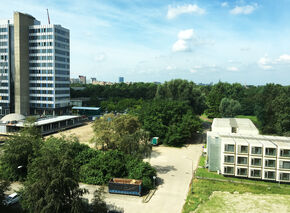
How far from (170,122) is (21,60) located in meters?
52.6

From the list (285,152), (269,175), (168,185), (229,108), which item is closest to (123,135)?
(168,185)

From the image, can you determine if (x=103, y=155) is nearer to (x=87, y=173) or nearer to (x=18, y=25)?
(x=87, y=173)

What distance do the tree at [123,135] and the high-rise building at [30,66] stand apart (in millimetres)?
44071

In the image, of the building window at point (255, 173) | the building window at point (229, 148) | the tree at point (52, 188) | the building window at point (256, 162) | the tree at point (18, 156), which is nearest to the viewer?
the tree at point (52, 188)

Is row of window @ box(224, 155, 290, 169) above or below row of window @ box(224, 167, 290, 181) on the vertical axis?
above

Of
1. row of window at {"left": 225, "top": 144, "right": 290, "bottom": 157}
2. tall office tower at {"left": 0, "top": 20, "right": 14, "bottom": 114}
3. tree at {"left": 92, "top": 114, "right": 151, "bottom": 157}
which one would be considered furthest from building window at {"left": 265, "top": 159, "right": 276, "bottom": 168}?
tall office tower at {"left": 0, "top": 20, "right": 14, "bottom": 114}

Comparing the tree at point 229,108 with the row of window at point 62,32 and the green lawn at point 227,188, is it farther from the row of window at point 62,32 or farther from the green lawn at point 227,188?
the row of window at point 62,32

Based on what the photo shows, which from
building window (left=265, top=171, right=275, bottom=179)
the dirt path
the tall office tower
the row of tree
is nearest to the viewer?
building window (left=265, top=171, right=275, bottom=179)

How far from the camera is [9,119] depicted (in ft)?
176

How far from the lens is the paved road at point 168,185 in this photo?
21.6m

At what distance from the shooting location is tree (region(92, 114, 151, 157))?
28.4 metres

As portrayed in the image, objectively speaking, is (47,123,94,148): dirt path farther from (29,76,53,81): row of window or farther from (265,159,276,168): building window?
(265,159,276,168): building window

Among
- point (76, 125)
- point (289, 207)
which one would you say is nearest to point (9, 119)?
point (76, 125)

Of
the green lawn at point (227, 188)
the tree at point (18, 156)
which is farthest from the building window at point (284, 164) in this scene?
the tree at point (18, 156)
